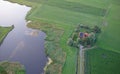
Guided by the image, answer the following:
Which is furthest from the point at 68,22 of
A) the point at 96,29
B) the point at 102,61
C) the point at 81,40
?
the point at 102,61

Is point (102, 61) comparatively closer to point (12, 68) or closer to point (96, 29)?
point (96, 29)

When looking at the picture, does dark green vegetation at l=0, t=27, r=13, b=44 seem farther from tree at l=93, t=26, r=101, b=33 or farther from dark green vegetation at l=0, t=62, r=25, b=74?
tree at l=93, t=26, r=101, b=33

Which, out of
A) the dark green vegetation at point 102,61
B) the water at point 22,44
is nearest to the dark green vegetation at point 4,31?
the water at point 22,44

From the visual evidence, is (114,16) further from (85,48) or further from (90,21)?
(85,48)

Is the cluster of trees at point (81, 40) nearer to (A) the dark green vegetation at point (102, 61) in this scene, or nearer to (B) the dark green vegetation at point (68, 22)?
(B) the dark green vegetation at point (68, 22)

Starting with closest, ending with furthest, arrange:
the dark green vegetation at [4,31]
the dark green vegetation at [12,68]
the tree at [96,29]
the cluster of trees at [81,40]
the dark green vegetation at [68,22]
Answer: the dark green vegetation at [12,68], the dark green vegetation at [68,22], the cluster of trees at [81,40], the dark green vegetation at [4,31], the tree at [96,29]
